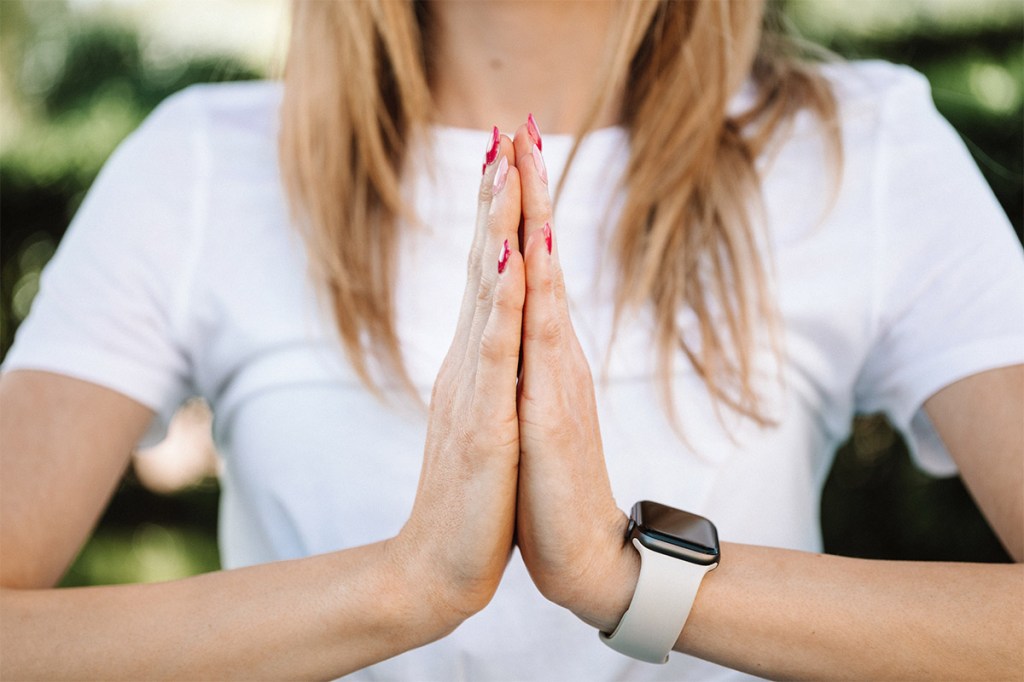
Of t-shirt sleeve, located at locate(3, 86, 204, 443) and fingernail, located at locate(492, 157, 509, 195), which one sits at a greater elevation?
fingernail, located at locate(492, 157, 509, 195)

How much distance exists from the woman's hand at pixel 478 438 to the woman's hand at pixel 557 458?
16 millimetres

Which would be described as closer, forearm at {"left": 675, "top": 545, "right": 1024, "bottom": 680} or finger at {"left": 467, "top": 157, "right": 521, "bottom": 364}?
finger at {"left": 467, "top": 157, "right": 521, "bottom": 364}

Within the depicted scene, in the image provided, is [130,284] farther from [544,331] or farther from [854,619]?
[854,619]

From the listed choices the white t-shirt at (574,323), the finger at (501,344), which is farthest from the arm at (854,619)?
the finger at (501,344)

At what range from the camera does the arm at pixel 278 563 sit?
36.3 inches

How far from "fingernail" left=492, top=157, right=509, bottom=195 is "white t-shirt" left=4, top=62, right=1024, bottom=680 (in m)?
0.35

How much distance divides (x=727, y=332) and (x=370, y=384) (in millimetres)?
422

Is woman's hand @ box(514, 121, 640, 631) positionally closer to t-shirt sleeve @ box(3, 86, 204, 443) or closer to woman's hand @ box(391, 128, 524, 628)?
woman's hand @ box(391, 128, 524, 628)

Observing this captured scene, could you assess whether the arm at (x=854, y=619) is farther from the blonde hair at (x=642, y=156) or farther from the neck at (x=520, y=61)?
the neck at (x=520, y=61)

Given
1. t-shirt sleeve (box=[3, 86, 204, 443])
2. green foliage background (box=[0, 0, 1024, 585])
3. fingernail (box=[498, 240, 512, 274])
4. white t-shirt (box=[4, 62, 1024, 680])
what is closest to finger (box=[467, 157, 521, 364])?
fingernail (box=[498, 240, 512, 274])

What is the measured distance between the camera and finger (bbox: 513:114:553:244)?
36.0 inches

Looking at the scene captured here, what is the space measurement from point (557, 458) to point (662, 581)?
0.52ft

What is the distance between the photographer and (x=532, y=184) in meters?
0.92

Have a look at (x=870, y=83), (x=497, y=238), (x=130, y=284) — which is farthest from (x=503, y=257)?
(x=870, y=83)
